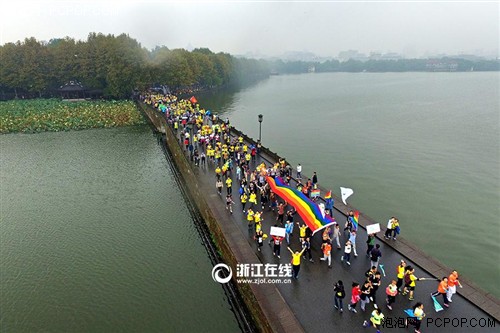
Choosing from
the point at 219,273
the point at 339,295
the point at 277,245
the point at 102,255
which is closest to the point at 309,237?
the point at 277,245

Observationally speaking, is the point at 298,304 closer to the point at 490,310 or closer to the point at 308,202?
the point at 308,202

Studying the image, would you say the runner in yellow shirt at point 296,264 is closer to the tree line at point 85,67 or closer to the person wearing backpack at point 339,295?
the person wearing backpack at point 339,295

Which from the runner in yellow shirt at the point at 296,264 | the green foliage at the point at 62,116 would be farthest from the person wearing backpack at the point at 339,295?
the green foliage at the point at 62,116

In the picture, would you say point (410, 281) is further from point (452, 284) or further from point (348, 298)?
point (348, 298)

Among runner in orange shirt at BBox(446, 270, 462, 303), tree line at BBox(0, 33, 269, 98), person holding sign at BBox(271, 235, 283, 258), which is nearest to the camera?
runner in orange shirt at BBox(446, 270, 462, 303)

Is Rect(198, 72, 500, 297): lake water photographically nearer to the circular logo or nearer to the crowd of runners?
the crowd of runners

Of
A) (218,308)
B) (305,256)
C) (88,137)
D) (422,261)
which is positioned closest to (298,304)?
(305,256)

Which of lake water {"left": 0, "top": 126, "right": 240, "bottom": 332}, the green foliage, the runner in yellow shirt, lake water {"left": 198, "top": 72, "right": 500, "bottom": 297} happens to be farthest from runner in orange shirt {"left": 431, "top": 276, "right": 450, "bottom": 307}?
the green foliage
